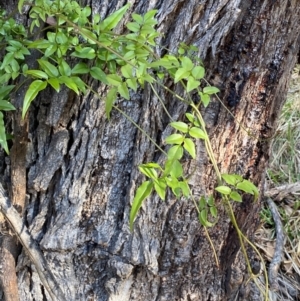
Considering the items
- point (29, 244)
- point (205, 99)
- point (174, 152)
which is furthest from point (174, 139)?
point (29, 244)

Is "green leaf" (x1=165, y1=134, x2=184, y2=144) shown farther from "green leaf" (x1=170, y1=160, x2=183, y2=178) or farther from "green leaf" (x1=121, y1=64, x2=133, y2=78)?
"green leaf" (x1=121, y1=64, x2=133, y2=78)

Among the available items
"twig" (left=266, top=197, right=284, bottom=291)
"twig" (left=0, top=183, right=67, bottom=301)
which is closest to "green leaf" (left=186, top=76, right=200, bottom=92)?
"twig" (left=0, top=183, right=67, bottom=301)

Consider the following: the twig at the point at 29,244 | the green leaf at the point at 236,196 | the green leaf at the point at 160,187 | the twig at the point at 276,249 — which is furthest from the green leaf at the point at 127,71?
the twig at the point at 276,249

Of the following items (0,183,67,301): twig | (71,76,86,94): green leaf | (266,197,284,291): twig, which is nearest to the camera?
(71,76,86,94): green leaf

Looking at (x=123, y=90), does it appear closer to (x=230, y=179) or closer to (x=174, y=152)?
(x=174, y=152)

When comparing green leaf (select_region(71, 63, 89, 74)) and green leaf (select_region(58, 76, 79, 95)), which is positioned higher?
green leaf (select_region(71, 63, 89, 74))

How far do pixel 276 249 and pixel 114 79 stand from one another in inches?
43.5

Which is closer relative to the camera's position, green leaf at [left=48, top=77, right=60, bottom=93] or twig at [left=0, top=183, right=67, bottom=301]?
green leaf at [left=48, top=77, right=60, bottom=93]

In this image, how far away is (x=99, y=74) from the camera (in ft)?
3.15

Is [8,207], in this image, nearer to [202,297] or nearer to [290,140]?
[202,297]

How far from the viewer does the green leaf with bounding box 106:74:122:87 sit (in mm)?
924

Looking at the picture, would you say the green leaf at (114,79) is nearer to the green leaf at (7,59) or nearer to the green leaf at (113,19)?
the green leaf at (113,19)

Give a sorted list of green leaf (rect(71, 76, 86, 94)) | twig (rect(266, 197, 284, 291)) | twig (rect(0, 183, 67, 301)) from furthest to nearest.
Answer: twig (rect(266, 197, 284, 291)) → twig (rect(0, 183, 67, 301)) → green leaf (rect(71, 76, 86, 94))

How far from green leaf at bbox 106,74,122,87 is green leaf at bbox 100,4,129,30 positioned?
0.10 meters
